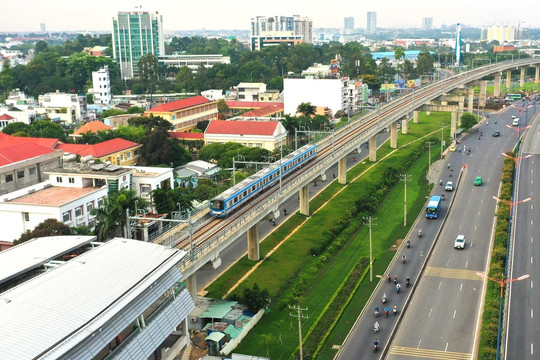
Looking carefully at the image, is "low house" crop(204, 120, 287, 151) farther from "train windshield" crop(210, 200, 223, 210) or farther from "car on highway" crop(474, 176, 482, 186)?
"train windshield" crop(210, 200, 223, 210)

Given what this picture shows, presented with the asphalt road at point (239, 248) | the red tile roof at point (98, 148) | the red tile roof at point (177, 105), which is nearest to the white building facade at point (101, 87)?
the red tile roof at point (177, 105)

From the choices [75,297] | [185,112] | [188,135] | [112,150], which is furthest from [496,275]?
[185,112]

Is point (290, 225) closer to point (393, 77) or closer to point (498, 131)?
point (498, 131)

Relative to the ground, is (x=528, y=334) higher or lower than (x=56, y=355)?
lower

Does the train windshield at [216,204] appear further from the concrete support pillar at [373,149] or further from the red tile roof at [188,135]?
the red tile roof at [188,135]

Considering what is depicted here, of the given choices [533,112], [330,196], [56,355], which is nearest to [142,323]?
[56,355]

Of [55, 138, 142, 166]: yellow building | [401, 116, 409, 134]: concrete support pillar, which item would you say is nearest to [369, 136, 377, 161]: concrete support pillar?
[401, 116, 409, 134]: concrete support pillar

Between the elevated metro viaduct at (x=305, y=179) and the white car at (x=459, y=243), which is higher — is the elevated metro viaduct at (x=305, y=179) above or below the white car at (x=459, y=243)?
above
